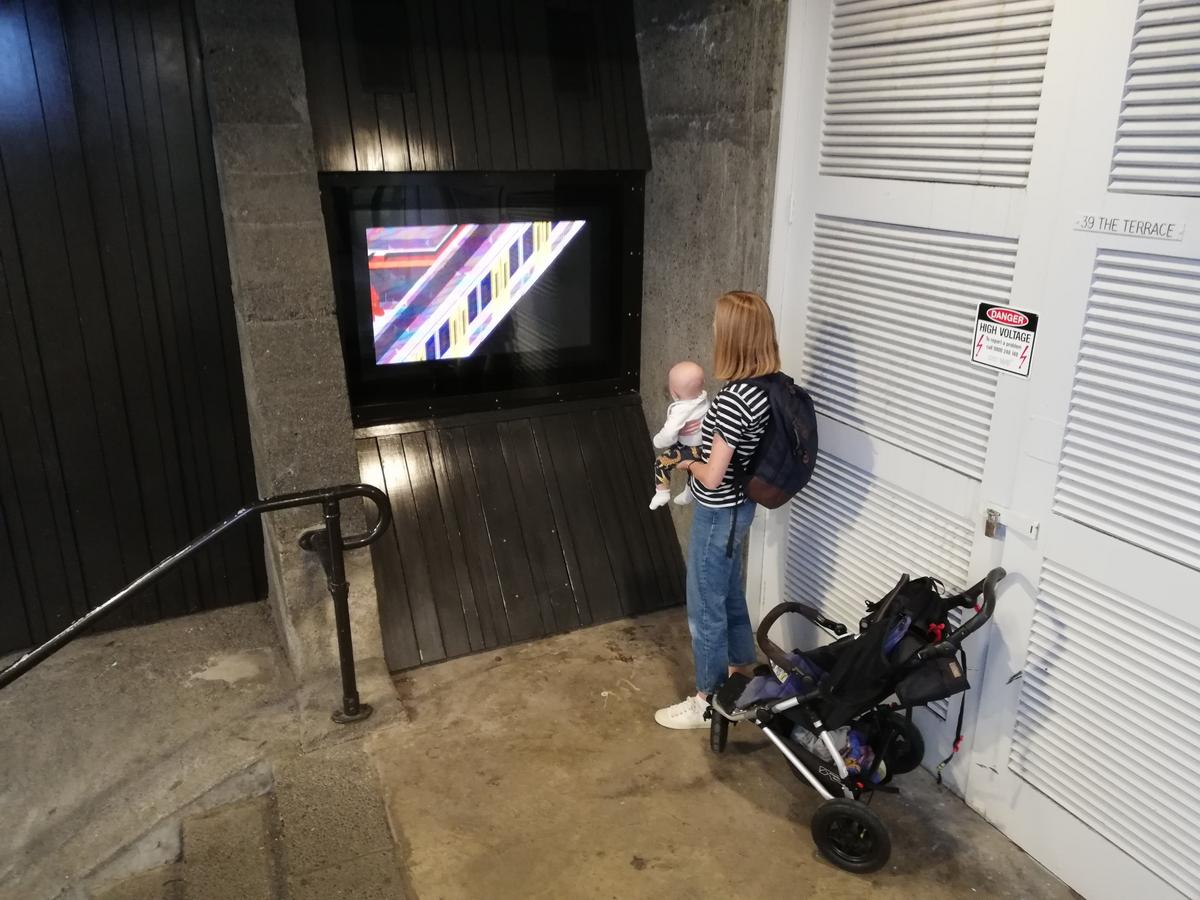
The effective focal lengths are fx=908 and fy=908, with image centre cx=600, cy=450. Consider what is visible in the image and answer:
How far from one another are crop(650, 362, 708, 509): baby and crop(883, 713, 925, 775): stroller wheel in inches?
38.1

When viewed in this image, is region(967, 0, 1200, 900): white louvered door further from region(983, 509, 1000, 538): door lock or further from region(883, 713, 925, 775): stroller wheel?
region(883, 713, 925, 775): stroller wheel

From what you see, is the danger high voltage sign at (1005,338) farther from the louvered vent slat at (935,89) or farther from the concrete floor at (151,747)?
the concrete floor at (151,747)

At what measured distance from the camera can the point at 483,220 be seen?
3.75m

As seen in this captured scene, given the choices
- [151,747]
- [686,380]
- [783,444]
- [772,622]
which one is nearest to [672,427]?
[686,380]

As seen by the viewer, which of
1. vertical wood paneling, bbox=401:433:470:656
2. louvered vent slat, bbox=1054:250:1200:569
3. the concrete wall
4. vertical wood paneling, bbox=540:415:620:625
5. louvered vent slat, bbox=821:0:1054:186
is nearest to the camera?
louvered vent slat, bbox=1054:250:1200:569

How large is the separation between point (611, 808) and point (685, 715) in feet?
1.66

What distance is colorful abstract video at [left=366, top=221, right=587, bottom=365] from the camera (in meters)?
3.64

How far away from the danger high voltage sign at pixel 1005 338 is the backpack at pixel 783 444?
523 millimetres

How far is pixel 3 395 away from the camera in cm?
333

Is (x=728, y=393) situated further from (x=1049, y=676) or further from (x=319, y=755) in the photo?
A: (x=319, y=755)

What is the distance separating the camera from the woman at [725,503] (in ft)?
9.10

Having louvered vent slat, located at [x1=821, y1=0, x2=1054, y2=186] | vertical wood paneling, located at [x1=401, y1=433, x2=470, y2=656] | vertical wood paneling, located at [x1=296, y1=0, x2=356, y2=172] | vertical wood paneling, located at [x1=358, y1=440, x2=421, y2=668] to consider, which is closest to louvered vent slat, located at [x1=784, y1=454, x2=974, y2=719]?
louvered vent slat, located at [x1=821, y1=0, x2=1054, y2=186]

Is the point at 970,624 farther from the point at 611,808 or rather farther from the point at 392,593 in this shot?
the point at 392,593

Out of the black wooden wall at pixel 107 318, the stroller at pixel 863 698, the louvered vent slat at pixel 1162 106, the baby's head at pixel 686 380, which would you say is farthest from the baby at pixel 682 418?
the black wooden wall at pixel 107 318
